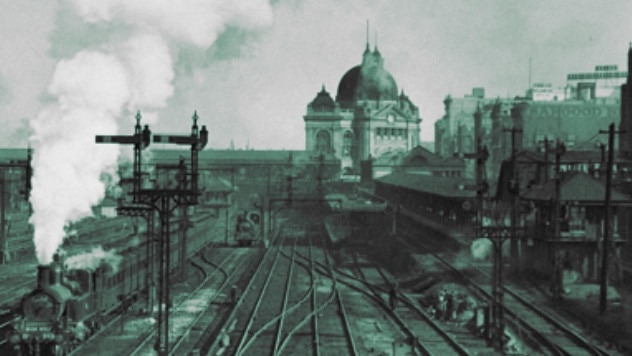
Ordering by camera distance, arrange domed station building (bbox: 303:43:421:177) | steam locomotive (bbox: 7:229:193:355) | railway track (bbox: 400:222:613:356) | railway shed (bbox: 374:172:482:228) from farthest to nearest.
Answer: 1. domed station building (bbox: 303:43:421:177)
2. railway shed (bbox: 374:172:482:228)
3. railway track (bbox: 400:222:613:356)
4. steam locomotive (bbox: 7:229:193:355)

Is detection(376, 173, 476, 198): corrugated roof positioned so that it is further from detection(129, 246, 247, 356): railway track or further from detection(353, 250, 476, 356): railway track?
detection(129, 246, 247, 356): railway track

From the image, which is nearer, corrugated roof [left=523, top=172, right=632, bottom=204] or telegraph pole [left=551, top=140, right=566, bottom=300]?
telegraph pole [left=551, top=140, right=566, bottom=300]

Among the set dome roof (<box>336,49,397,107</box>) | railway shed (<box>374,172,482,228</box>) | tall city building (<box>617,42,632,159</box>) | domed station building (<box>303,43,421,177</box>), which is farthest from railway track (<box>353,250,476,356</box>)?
dome roof (<box>336,49,397,107</box>)

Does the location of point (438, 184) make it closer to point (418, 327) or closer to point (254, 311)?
point (254, 311)

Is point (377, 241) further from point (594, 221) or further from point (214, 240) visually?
point (594, 221)

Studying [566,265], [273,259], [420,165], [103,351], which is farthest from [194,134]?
[420,165]

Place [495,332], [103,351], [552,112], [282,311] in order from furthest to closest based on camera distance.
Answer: [552,112], [282,311], [495,332], [103,351]

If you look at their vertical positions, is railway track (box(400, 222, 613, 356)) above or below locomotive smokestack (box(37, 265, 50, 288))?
below
